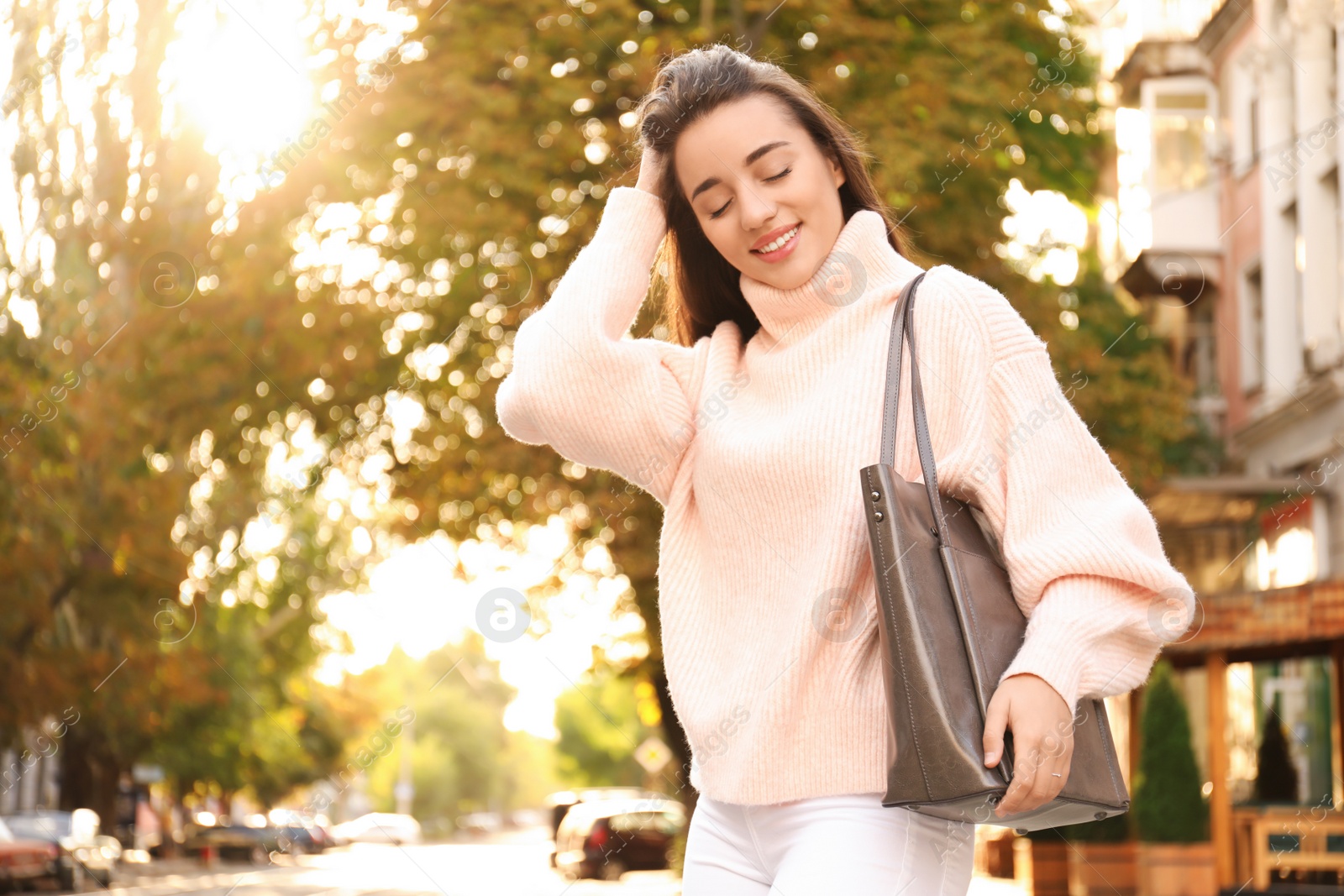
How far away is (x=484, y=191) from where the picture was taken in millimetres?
14062

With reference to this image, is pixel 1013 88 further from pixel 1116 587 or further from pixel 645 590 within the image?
pixel 1116 587

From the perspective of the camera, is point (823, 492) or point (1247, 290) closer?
point (823, 492)

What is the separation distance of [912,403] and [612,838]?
2574 cm

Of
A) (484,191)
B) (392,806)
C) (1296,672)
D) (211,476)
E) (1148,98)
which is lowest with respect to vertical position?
(392,806)

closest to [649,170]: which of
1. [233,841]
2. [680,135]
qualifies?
[680,135]

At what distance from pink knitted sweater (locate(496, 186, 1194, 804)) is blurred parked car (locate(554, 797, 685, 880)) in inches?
947

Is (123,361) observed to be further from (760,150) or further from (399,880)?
(399,880)

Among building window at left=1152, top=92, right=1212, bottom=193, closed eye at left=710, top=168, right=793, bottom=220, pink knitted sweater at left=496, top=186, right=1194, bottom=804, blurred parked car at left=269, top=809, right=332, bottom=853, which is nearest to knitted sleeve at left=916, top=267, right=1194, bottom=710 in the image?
pink knitted sweater at left=496, top=186, right=1194, bottom=804

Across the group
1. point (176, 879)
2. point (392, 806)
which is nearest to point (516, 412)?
point (176, 879)

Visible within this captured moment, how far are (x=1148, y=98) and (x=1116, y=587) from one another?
2441 centimetres

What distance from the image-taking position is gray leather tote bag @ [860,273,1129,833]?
6.79ft

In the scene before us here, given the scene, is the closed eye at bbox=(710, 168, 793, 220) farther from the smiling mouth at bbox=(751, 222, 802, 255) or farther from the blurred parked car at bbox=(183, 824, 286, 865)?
the blurred parked car at bbox=(183, 824, 286, 865)

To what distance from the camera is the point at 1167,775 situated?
14.3m

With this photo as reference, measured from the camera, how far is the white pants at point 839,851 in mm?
2201
